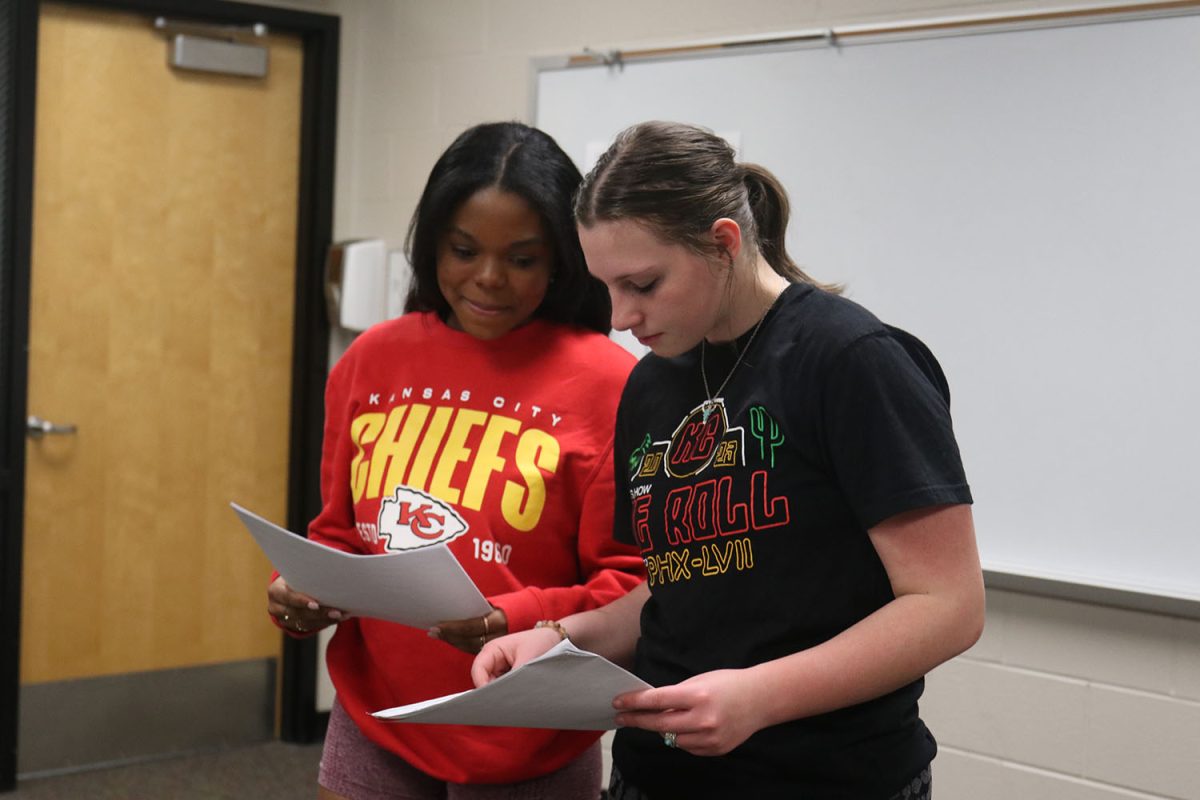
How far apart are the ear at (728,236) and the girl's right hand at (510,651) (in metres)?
0.42

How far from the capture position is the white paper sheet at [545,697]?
995mm

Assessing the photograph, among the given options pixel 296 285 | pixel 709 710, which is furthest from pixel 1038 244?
pixel 296 285

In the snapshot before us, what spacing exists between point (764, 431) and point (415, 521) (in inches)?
21.3

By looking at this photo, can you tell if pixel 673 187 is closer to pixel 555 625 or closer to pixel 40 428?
pixel 555 625

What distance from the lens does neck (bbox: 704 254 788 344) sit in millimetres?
1173

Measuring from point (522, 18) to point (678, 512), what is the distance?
2324 mm

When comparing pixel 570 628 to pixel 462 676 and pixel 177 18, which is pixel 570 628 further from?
pixel 177 18

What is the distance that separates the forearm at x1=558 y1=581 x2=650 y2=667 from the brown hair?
41 cm

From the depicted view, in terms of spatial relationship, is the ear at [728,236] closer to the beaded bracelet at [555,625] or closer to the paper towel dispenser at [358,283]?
the beaded bracelet at [555,625]

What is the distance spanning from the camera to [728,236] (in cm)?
114

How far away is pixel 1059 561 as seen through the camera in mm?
2312

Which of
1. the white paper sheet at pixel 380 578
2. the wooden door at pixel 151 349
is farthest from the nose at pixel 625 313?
the wooden door at pixel 151 349

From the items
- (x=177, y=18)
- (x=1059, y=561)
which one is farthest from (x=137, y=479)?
(x=1059, y=561)

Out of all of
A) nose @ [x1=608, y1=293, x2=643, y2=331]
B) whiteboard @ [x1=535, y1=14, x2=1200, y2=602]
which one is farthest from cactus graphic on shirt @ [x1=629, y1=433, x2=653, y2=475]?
whiteboard @ [x1=535, y1=14, x2=1200, y2=602]
